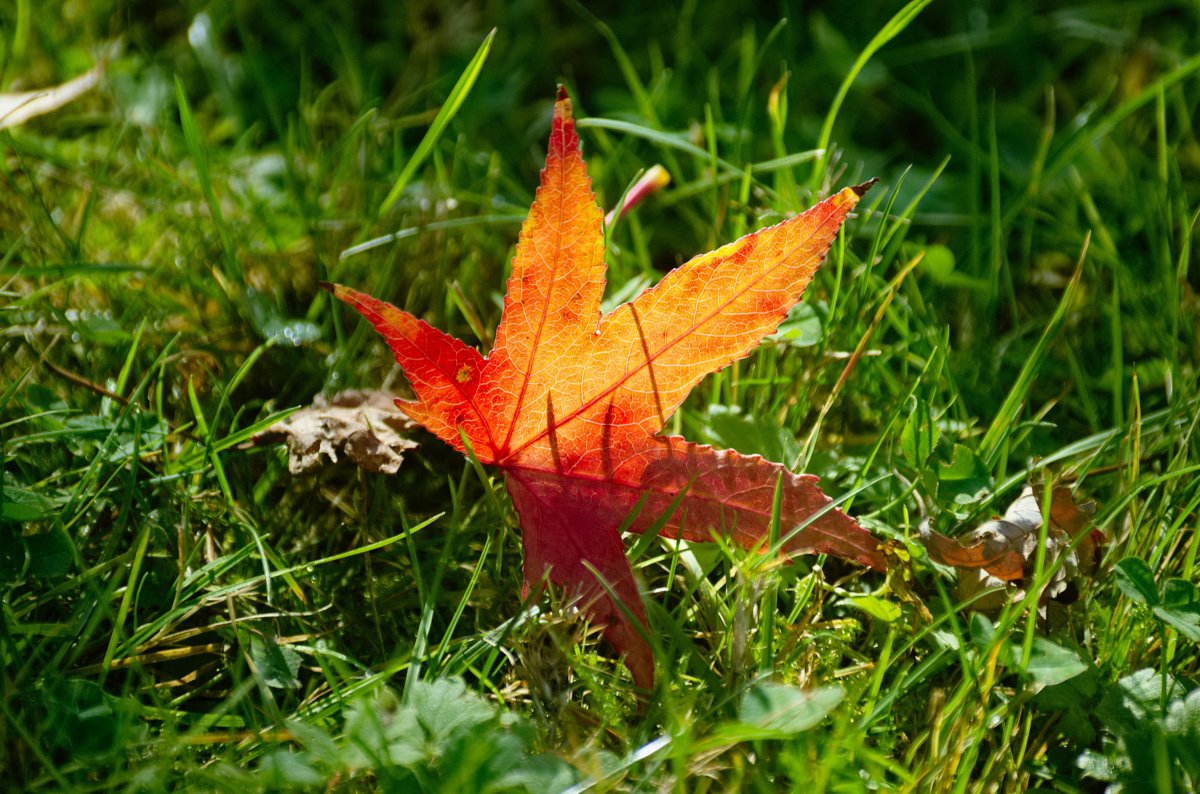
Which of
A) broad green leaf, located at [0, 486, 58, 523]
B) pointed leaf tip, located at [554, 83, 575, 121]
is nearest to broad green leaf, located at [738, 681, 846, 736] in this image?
pointed leaf tip, located at [554, 83, 575, 121]

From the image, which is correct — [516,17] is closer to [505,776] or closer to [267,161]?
[267,161]

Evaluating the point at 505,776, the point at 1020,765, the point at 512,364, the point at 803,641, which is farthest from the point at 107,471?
the point at 1020,765

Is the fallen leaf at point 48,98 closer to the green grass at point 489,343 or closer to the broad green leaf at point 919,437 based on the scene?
the green grass at point 489,343

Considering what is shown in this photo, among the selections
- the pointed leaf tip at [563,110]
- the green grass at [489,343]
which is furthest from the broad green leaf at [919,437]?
the pointed leaf tip at [563,110]

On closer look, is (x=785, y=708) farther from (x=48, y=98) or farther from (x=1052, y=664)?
(x=48, y=98)

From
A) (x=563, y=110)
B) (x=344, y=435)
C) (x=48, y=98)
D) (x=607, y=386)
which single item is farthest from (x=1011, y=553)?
(x=48, y=98)
